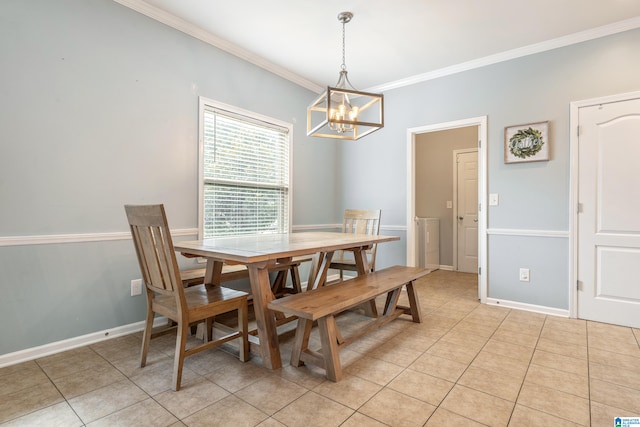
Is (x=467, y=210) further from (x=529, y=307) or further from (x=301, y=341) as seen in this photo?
(x=301, y=341)

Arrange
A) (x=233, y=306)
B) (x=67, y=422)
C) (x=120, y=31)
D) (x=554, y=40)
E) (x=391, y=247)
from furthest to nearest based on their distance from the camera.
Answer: (x=391, y=247)
(x=554, y=40)
(x=120, y=31)
(x=233, y=306)
(x=67, y=422)

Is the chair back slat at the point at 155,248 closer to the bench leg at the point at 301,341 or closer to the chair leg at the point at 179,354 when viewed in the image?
the chair leg at the point at 179,354

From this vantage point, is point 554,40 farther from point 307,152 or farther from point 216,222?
point 216,222

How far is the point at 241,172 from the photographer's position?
3.46 meters

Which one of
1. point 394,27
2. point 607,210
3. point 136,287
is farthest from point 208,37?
point 607,210

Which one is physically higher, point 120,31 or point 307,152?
point 120,31

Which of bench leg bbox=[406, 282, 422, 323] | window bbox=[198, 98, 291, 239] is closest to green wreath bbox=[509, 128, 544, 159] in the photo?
bench leg bbox=[406, 282, 422, 323]

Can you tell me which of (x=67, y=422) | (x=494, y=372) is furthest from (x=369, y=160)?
(x=67, y=422)

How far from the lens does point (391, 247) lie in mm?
4262

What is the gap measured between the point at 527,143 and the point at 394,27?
5.87ft

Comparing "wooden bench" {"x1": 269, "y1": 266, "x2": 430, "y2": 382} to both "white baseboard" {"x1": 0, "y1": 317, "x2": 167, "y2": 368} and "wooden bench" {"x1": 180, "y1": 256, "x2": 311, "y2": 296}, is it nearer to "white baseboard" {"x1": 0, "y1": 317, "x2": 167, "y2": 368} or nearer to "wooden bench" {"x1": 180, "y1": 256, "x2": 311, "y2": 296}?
"wooden bench" {"x1": 180, "y1": 256, "x2": 311, "y2": 296}

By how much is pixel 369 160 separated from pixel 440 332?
8.48ft

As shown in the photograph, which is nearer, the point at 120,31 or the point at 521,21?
the point at 120,31

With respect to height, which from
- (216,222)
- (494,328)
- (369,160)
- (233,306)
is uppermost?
(369,160)
